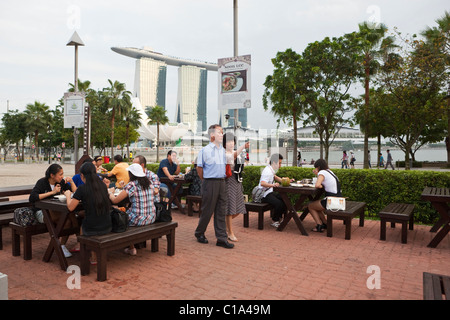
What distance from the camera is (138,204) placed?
433 cm

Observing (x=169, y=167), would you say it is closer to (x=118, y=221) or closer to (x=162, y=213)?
(x=162, y=213)

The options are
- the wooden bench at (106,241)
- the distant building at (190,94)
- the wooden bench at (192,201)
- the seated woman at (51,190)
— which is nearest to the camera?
the wooden bench at (106,241)

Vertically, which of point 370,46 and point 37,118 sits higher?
point 370,46

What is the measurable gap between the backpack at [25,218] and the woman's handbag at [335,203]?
4559 mm

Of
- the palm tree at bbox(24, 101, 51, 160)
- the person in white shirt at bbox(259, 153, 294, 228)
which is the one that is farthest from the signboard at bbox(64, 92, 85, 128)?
the palm tree at bbox(24, 101, 51, 160)

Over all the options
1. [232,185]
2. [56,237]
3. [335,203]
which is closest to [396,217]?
[335,203]

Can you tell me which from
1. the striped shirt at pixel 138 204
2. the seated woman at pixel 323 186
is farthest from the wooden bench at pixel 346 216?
the striped shirt at pixel 138 204

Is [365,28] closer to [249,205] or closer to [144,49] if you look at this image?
[249,205]

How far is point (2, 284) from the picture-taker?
2539 millimetres

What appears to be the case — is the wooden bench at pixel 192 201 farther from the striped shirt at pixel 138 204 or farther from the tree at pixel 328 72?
the tree at pixel 328 72

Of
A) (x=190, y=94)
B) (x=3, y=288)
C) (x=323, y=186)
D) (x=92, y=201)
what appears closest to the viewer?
(x=3, y=288)

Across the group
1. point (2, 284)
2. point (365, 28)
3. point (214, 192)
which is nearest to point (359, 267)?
point (214, 192)

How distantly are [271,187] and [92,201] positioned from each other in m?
3.53

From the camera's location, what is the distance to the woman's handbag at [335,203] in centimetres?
571
